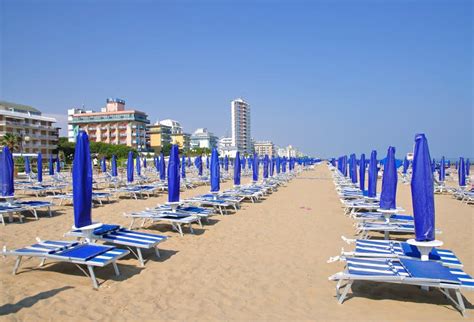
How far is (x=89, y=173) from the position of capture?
5.75m

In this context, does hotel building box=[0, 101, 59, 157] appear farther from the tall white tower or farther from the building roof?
the tall white tower

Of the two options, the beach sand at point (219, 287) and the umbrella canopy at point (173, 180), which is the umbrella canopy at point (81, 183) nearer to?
the beach sand at point (219, 287)

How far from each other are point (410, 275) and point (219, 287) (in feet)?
7.82

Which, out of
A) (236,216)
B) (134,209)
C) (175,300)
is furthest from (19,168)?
(175,300)

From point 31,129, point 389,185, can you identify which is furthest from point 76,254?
point 31,129

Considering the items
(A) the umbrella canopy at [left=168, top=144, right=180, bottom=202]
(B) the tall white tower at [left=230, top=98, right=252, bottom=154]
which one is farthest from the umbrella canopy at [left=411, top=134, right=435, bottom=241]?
(B) the tall white tower at [left=230, top=98, right=252, bottom=154]

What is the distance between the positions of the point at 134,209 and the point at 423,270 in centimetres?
905

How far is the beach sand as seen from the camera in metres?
4.05

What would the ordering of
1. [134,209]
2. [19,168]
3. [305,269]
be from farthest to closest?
[19,168], [134,209], [305,269]

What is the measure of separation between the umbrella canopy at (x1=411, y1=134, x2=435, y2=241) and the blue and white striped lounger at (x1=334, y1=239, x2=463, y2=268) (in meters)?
0.41

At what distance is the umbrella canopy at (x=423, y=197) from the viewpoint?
15.6 ft

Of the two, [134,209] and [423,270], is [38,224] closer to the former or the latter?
[134,209]

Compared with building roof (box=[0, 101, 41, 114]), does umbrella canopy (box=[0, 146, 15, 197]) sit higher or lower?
lower

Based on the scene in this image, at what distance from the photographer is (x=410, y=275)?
4.23 meters
